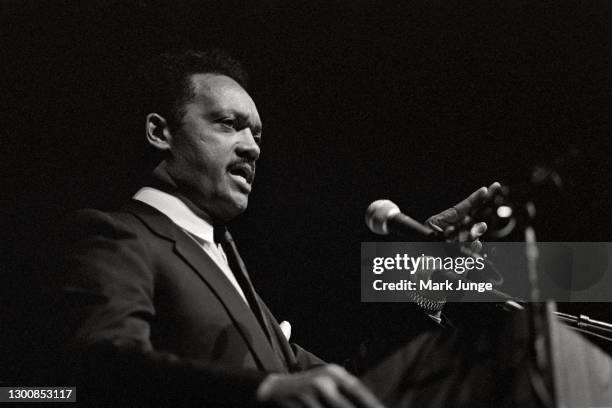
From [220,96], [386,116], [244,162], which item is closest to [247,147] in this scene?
[244,162]

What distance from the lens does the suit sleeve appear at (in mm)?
1172

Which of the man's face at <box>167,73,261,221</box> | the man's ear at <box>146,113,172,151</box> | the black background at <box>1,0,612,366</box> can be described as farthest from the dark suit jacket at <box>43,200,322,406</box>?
the black background at <box>1,0,612,366</box>

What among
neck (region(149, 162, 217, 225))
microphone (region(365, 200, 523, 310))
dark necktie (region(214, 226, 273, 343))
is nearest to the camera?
microphone (region(365, 200, 523, 310))

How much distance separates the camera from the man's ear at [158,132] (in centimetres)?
217

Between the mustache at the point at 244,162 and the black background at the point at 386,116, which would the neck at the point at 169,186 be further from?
the black background at the point at 386,116

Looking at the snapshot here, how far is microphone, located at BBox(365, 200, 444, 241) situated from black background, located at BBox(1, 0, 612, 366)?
4.68ft

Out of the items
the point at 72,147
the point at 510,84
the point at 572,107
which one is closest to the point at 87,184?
the point at 72,147

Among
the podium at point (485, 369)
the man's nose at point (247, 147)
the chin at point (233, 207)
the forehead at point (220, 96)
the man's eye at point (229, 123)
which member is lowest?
the podium at point (485, 369)

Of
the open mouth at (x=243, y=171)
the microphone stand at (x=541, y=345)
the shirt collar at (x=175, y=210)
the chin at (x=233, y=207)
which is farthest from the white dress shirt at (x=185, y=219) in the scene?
the microphone stand at (x=541, y=345)

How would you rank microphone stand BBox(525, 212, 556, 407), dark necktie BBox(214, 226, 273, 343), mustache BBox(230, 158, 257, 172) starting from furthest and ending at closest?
mustache BBox(230, 158, 257, 172), dark necktie BBox(214, 226, 273, 343), microphone stand BBox(525, 212, 556, 407)

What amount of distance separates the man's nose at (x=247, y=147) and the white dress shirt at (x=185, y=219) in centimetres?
29

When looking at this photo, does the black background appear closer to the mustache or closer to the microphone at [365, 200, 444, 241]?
the mustache

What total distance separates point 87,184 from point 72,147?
0.53 ft

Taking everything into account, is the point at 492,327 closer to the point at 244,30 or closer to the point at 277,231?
the point at 277,231
